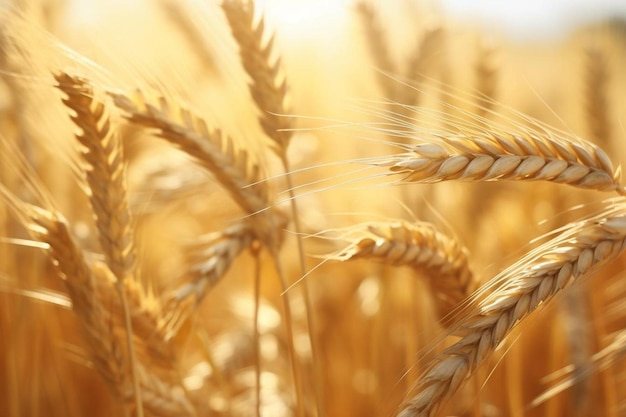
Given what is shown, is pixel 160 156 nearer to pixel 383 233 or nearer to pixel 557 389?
pixel 383 233

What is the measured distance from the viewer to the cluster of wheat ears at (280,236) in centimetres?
96

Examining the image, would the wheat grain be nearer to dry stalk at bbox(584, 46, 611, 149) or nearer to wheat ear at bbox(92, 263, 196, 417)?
wheat ear at bbox(92, 263, 196, 417)

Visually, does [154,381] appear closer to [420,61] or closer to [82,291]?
[82,291]

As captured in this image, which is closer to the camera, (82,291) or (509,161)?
(509,161)

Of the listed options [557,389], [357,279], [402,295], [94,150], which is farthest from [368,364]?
[94,150]

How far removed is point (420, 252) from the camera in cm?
112

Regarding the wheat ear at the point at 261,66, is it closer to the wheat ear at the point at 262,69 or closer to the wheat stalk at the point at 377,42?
the wheat ear at the point at 262,69

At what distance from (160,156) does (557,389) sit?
170 cm

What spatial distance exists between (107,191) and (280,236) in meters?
0.37

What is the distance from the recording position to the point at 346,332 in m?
2.48

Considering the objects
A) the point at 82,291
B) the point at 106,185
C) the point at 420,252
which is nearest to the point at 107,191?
the point at 106,185

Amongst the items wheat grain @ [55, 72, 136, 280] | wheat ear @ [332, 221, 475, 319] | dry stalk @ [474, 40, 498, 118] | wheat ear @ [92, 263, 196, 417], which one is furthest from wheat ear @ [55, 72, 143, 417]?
dry stalk @ [474, 40, 498, 118]

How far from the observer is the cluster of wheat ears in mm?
964

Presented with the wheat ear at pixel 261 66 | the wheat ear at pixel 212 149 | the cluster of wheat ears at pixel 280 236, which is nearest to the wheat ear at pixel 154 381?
the cluster of wheat ears at pixel 280 236
